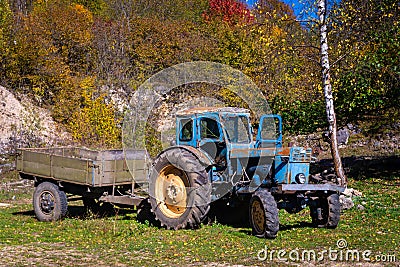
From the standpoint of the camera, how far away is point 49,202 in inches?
476

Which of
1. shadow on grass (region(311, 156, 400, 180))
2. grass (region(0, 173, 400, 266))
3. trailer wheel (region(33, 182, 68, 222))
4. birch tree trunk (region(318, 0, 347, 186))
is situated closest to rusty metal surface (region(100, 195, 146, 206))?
grass (region(0, 173, 400, 266))

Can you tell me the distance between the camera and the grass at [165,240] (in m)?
7.86

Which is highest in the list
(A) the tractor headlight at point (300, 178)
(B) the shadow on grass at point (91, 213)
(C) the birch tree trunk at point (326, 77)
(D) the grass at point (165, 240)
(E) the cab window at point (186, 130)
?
(C) the birch tree trunk at point (326, 77)

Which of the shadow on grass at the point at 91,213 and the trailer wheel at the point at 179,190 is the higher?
the trailer wheel at the point at 179,190

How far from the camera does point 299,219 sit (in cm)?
1171

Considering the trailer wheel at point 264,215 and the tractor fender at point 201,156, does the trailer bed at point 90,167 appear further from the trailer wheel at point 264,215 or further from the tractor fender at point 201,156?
the trailer wheel at point 264,215

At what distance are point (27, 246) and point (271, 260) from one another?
13.8 ft

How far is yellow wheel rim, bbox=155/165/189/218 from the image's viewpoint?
34.8 ft

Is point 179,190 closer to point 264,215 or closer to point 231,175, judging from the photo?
point 231,175

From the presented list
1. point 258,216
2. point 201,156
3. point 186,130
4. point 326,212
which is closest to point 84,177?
point 186,130

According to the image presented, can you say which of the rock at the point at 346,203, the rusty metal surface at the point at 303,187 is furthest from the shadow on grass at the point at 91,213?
the rock at the point at 346,203

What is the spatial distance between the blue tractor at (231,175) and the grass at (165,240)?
1.43ft

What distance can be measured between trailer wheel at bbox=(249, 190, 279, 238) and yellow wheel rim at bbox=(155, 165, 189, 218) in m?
1.56

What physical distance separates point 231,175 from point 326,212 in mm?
2005
